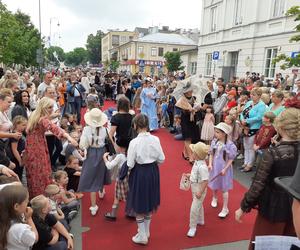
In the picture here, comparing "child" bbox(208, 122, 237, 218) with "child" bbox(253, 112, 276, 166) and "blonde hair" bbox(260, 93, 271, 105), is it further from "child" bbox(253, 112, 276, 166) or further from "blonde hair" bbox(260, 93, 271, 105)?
"blonde hair" bbox(260, 93, 271, 105)

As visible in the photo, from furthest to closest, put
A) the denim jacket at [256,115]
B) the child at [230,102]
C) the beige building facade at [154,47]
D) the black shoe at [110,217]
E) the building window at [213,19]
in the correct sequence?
the beige building facade at [154,47], the building window at [213,19], the child at [230,102], the denim jacket at [256,115], the black shoe at [110,217]

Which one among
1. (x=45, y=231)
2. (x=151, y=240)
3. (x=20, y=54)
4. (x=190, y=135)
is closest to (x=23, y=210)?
(x=45, y=231)

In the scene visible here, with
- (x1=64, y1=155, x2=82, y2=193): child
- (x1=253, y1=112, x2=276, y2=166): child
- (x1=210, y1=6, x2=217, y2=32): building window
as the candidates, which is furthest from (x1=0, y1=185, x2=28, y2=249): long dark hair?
(x1=210, y1=6, x2=217, y2=32): building window

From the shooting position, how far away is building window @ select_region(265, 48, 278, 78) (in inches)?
646

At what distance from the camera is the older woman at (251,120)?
6.72 metres

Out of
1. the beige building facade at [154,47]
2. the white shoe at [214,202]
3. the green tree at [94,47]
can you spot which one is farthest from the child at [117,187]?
the green tree at [94,47]

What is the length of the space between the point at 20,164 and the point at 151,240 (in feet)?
7.92

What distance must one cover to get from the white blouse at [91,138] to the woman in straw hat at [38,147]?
48 centimetres

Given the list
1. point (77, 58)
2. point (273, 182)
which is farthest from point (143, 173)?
point (77, 58)

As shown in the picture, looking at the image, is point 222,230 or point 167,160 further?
point 167,160

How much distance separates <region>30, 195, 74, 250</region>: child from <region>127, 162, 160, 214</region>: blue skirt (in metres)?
0.99

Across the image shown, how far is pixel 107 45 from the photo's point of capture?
99750 mm

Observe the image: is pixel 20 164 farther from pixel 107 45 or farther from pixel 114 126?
pixel 107 45

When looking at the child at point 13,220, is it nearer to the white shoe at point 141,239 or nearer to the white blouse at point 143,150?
the white blouse at point 143,150
